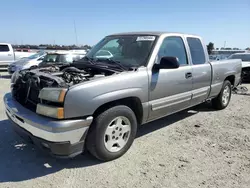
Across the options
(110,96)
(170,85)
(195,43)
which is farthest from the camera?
(195,43)

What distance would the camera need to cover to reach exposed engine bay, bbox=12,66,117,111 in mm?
3147

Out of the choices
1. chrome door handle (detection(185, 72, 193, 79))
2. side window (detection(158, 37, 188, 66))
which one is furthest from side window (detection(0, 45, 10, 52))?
chrome door handle (detection(185, 72, 193, 79))

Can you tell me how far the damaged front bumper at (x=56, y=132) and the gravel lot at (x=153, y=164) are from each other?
1.26 feet

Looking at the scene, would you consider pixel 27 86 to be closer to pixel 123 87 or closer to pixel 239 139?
pixel 123 87

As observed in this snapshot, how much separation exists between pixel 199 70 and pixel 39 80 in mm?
3140

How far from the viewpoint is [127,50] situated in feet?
13.5

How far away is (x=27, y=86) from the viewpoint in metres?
3.47

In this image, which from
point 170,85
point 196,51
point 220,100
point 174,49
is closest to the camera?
point 170,85

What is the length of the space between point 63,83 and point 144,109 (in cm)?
135

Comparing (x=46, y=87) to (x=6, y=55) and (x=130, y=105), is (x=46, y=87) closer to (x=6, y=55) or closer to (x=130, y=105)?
(x=130, y=105)

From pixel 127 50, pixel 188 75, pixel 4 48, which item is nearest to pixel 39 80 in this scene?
pixel 127 50

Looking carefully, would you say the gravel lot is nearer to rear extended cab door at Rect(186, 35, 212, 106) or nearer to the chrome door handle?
rear extended cab door at Rect(186, 35, 212, 106)

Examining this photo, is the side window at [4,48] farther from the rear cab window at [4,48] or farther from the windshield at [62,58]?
the windshield at [62,58]

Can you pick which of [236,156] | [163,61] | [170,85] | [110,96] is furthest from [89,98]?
[236,156]
